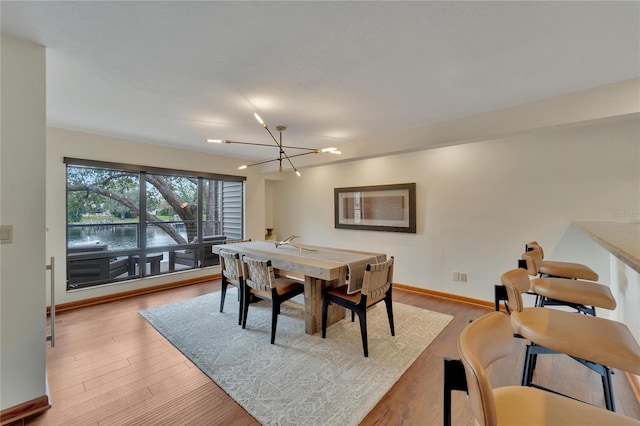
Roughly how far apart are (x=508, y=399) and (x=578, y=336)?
0.50 meters

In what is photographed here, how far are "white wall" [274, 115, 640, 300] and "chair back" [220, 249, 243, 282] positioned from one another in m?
2.52

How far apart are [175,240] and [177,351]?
265cm

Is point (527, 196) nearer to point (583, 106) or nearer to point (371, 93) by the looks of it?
point (583, 106)

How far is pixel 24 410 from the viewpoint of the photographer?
5.48 feet

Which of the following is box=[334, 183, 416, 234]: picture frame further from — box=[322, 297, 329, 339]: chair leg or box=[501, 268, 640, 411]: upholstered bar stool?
box=[501, 268, 640, 411]: upholstered bar stool

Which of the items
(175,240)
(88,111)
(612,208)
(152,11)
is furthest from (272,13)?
(175,240)

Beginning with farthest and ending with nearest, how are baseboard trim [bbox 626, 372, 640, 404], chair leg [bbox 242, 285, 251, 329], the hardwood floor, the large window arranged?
the large window < chair leg [bbox 242, 285, 251, 329] < baseboard trim [bbox 626, 372, 640, 404] < the hardwood floor

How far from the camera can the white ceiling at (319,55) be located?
1.47 meters

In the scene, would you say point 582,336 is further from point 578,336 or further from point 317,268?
point 317,268

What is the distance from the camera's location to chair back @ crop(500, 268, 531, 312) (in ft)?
4.39

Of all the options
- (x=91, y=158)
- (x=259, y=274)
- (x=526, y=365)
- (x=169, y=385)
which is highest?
(x=91, y=158)

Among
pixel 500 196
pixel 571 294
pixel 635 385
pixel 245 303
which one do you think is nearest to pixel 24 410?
pixel 245 303

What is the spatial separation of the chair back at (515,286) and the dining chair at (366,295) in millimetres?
1067

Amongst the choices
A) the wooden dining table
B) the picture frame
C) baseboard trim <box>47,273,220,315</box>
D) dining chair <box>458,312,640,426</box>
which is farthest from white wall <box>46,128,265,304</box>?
dining chair <box>458,312,640,426</box>
